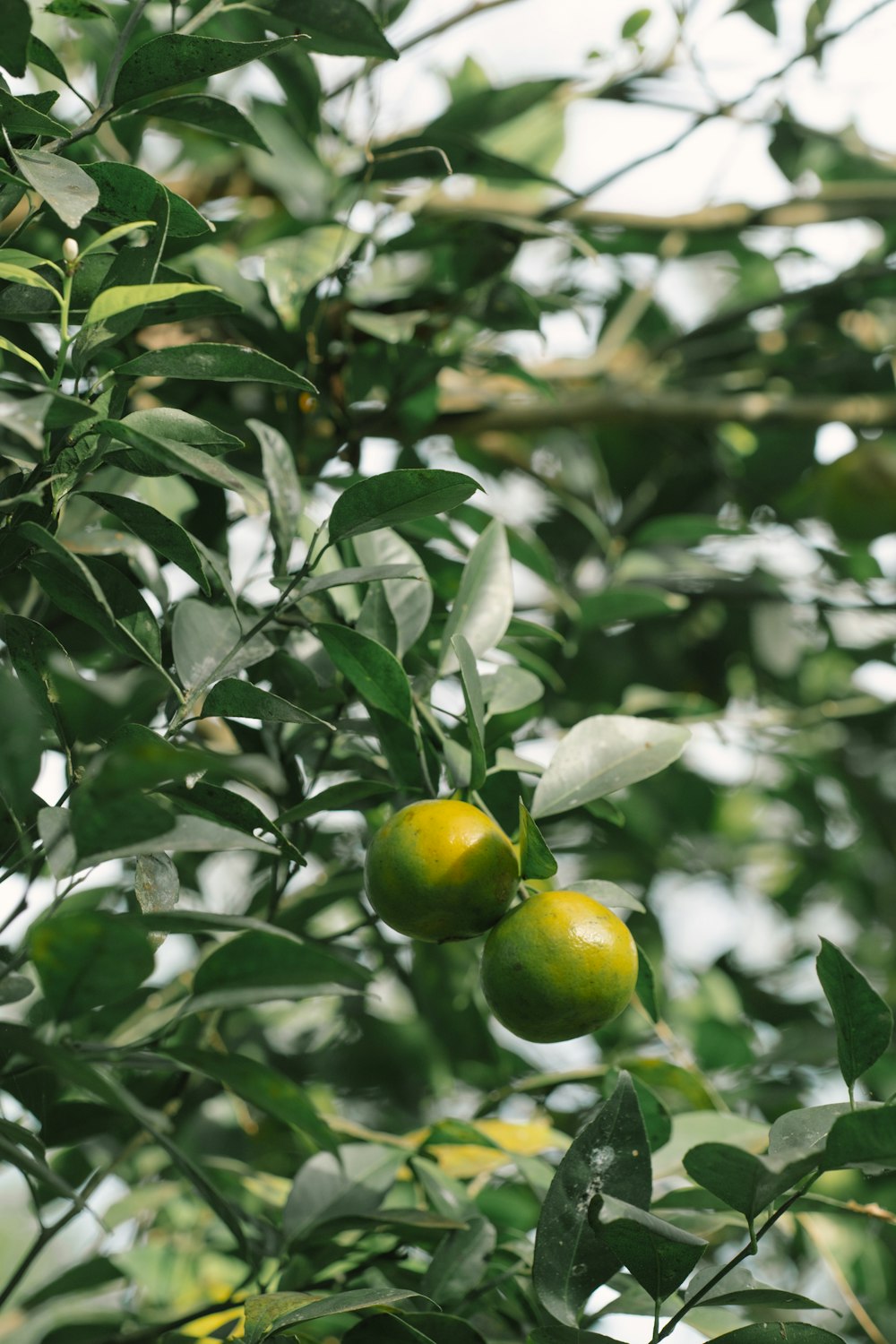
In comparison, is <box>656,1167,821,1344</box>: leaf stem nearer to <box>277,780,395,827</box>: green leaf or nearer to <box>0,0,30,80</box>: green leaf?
<box>277,780,395,827</box>: green leaf

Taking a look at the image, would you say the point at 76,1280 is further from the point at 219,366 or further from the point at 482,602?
the point at 219,366

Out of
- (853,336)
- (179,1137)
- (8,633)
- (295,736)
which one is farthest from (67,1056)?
(853,336)

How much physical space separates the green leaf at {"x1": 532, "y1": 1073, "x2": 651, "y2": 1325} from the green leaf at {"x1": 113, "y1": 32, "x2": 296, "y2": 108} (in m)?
0.64

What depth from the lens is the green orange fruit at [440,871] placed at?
63 centimetres

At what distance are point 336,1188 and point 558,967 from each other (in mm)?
386

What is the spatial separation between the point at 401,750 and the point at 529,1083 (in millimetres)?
475

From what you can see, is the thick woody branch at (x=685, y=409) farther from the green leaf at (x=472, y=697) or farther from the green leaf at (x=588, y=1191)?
the green leaf at (x=588, y=1191)

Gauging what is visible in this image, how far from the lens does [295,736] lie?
897 mm

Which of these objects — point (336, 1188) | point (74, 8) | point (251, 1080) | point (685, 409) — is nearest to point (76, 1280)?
point (336, 1188)

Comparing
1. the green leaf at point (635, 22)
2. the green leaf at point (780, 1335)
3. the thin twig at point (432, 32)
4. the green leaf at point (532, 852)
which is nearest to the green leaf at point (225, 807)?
the green leaf at point (532, 852)

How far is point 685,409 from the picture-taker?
4.89ft

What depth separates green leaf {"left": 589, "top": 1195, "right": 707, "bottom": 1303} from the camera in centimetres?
53

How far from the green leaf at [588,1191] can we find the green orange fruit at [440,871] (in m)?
0.13

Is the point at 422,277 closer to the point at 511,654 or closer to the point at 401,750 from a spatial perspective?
the point at 511,654
